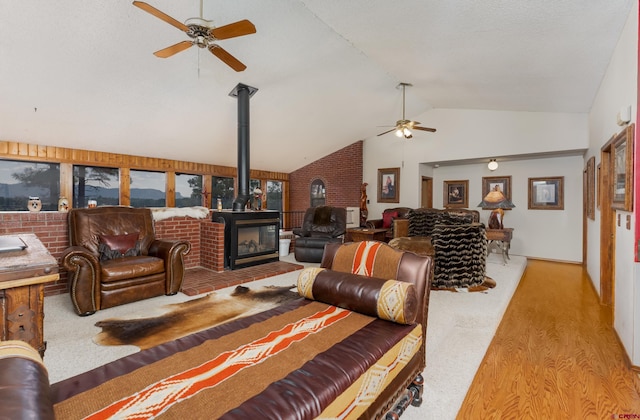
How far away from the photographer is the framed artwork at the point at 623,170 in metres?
2.34

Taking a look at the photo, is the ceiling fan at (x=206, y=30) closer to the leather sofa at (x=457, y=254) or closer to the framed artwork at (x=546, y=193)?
the leather sofa at (x=457, y=254)

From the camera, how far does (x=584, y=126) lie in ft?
16.5

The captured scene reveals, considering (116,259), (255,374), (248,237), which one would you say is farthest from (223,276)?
(255,374)

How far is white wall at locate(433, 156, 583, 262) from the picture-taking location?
5.86 metres

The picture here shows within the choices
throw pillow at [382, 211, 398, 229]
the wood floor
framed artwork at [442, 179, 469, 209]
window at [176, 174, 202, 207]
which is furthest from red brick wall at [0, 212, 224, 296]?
framed artwork at [442, 179, 469, 209]

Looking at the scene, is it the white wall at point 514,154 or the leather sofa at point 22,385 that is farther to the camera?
the white wall at point 514,154

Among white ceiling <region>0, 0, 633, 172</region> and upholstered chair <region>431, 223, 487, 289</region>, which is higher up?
white ceiling <region>0, 0, 633, 172</region>

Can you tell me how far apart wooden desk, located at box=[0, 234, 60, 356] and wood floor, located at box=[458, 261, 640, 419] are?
7.82 feet

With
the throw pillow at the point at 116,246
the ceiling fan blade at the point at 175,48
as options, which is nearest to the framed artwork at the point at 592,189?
the ceiling fan blade at the point at 175,48

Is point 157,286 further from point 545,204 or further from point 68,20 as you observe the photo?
point 545,204

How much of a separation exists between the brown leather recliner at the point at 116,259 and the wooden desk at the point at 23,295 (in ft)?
4.20

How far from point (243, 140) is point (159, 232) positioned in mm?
1831

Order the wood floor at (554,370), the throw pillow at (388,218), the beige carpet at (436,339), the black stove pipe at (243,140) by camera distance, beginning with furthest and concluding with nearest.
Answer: the throw pillow at (388,218)
the black stove pipe at (243,140)
the beige carpet at (436,339)
the wood floor at (554,370)

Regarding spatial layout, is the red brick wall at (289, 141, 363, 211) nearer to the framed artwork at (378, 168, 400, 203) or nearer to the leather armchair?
the framed artwork at (378, 168, 400, 203)
